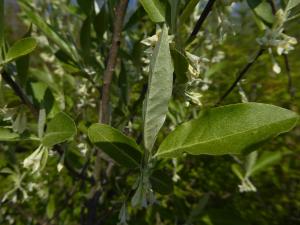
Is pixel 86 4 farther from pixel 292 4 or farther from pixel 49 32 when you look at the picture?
pixel 292 4

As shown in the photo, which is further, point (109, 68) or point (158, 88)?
point (109, 68)

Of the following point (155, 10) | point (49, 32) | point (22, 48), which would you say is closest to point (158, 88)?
point (155, 10)

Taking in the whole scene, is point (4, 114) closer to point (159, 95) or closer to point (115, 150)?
point (115, 150)

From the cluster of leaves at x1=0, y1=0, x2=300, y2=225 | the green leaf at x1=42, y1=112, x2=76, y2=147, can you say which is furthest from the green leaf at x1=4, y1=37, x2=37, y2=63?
the green leaf at x1=42, y1=112, x2=76, y2=147

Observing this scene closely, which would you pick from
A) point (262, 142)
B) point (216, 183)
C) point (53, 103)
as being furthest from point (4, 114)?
point (216, 183)

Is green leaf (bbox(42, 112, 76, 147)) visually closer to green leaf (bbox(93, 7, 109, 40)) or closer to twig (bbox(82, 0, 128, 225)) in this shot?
twig (bbox(82, 0, 128, 225))

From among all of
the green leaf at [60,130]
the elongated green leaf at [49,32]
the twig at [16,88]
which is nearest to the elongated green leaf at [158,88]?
the green leaf at [60,130]

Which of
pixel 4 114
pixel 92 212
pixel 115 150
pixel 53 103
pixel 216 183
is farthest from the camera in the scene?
pixel 216 183

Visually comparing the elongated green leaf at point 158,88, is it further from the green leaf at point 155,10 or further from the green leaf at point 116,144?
the green leaf at point 155,10
